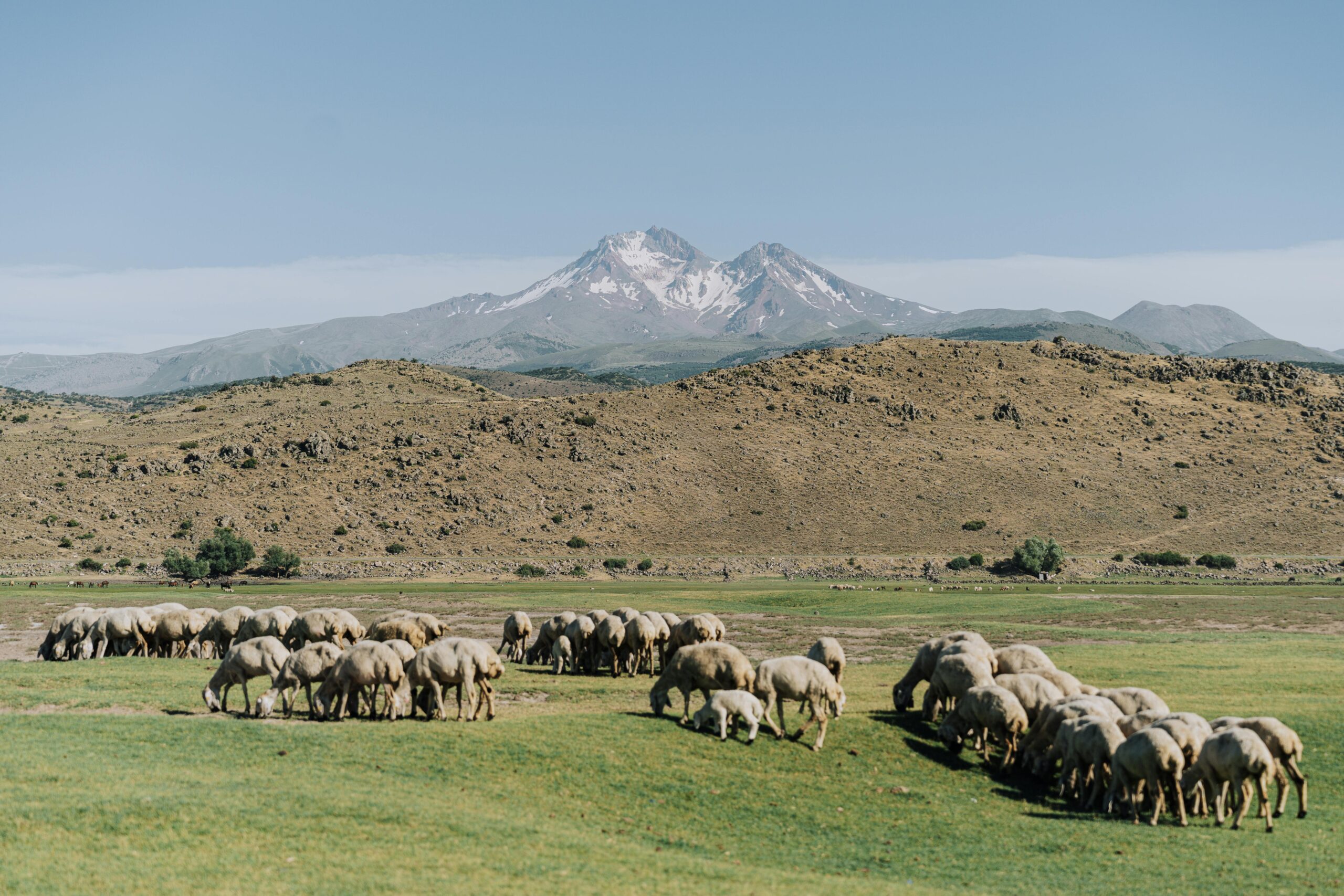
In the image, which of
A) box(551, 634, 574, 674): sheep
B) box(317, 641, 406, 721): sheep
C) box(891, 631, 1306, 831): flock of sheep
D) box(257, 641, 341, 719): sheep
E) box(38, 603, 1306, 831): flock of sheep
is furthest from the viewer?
box(551, 634, 574, 674): sheep

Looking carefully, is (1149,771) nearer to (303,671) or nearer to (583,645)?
(303,671)

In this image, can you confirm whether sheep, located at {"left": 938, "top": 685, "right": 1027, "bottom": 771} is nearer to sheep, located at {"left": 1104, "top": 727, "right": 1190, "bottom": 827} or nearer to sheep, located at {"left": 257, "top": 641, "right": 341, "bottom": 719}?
sheep, located at {"left": 1104, "top": 727, "right": 1190, "bottom": 827}

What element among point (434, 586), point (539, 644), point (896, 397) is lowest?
point (434, 586)

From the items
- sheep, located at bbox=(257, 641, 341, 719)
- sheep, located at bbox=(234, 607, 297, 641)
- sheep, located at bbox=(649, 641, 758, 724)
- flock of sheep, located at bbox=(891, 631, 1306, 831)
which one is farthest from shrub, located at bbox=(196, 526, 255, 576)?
flock of sheep, located at bbox=(891, 631, 1306, 831)

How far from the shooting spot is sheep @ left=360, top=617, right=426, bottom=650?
104 ft

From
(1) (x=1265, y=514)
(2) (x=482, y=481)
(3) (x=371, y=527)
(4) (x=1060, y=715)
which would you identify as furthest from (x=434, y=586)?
(1) (x=1265, y=514)

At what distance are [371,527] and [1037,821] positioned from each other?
302 feet

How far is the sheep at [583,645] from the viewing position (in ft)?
111

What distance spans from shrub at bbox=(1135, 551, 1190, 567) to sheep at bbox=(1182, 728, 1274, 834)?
82.8 meters

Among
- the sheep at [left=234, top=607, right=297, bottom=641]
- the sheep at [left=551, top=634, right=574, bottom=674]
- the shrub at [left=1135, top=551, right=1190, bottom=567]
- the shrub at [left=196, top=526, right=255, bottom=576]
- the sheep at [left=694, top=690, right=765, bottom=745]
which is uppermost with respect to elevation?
the sheep at [left=694, top=690, right=765, bottom=745]

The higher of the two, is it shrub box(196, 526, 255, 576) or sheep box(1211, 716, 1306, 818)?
sheep box(1211, 716, 1306, 818)

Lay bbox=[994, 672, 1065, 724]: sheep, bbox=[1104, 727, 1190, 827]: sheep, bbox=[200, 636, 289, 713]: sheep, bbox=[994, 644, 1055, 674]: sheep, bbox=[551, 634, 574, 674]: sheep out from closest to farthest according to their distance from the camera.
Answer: bbox=[1104, 727, 1190, 827]: sheep < bbox=[994, 672, 1065, 724]: sheep < bbox=[200, 636, 289, 713]: sheep < bbox=[994, 644, 1055, 674]: sheep < bbox=[551, 634, 574, 674]: sheep

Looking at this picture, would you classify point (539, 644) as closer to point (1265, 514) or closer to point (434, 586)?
point (434, 586)

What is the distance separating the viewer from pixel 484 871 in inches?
570
